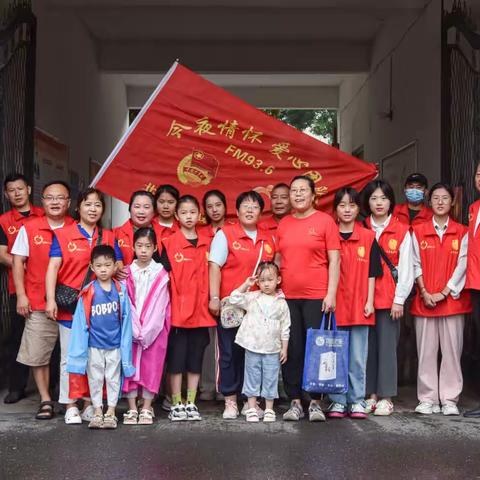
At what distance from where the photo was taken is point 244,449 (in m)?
4.39

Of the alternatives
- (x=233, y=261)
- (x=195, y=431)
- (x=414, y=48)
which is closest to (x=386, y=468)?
(x=195, y=431)

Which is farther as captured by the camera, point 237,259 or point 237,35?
point 237,35

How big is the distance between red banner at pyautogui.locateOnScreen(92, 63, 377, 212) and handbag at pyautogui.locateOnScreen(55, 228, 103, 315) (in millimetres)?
970

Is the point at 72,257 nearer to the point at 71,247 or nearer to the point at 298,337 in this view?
the point at 71,247

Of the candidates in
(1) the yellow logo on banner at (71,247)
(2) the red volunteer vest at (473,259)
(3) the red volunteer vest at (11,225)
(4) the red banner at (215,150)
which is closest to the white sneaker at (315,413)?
(2) the red volunteer vest at (473,259)

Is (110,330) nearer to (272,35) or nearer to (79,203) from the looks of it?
(79,203)

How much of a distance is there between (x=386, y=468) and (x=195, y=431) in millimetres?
1305

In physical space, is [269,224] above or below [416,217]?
below

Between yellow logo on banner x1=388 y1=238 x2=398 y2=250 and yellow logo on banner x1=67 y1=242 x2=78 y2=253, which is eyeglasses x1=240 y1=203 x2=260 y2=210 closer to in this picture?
yellow logo on banner x1=388 y1=238 x2=398 y2=250

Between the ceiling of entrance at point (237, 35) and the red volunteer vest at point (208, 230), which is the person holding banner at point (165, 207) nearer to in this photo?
the red volunteer vest at point (208, 230)

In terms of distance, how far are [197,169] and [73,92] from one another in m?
5.03

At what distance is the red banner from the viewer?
5832 millimetres

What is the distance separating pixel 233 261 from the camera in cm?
521

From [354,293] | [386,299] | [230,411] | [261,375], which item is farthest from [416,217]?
[230,411]
